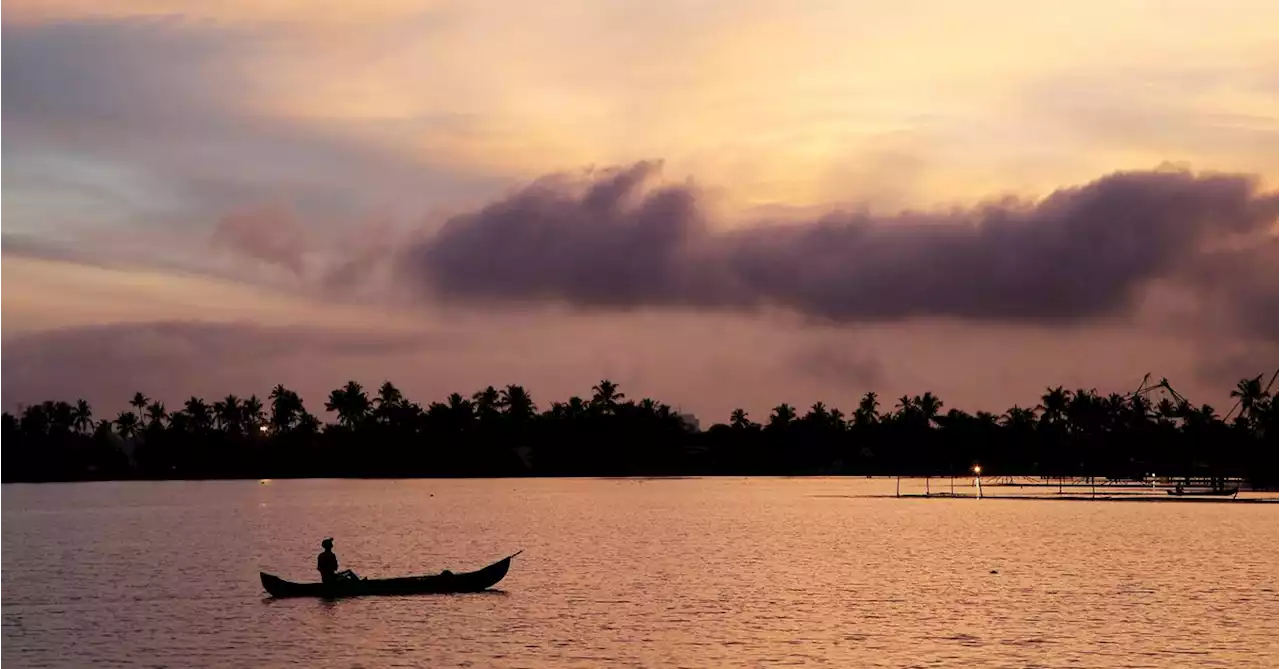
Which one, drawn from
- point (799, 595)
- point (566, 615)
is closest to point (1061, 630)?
point (799, 595)

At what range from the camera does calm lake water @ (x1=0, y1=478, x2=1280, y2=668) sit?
184 feet

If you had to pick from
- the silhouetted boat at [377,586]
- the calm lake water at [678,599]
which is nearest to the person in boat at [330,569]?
the silhouetted boat at [377,586]

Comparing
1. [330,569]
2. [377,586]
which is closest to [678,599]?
[377,586]

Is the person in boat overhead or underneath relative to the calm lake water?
overhead

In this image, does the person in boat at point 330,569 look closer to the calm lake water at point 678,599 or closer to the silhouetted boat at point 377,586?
the silhouetted boat at point 377,586

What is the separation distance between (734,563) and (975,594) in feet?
81.8

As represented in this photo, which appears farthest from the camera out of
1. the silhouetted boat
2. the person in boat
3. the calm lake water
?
the silhouetted boat

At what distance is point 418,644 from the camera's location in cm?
5812

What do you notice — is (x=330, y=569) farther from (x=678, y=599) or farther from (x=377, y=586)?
(x=678, y=599)

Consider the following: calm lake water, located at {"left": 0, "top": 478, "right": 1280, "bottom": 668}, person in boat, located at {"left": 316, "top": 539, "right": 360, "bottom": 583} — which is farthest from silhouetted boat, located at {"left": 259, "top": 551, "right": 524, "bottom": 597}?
calm lake water, located at {"left": 0, "top": 478, "right": 1280, "bottom": 668}

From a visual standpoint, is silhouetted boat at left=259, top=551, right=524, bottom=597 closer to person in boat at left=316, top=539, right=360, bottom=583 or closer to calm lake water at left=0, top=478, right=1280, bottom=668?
person in boat at left=316, top=539, right=360, bottom=583

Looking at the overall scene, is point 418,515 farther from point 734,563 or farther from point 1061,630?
point 1061,630

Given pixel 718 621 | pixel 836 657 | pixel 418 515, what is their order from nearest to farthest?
1. pixel 836 657
2. pixel 718 621
3. pixel 418 515

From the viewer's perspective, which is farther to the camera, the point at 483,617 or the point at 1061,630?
the point at 483,617
